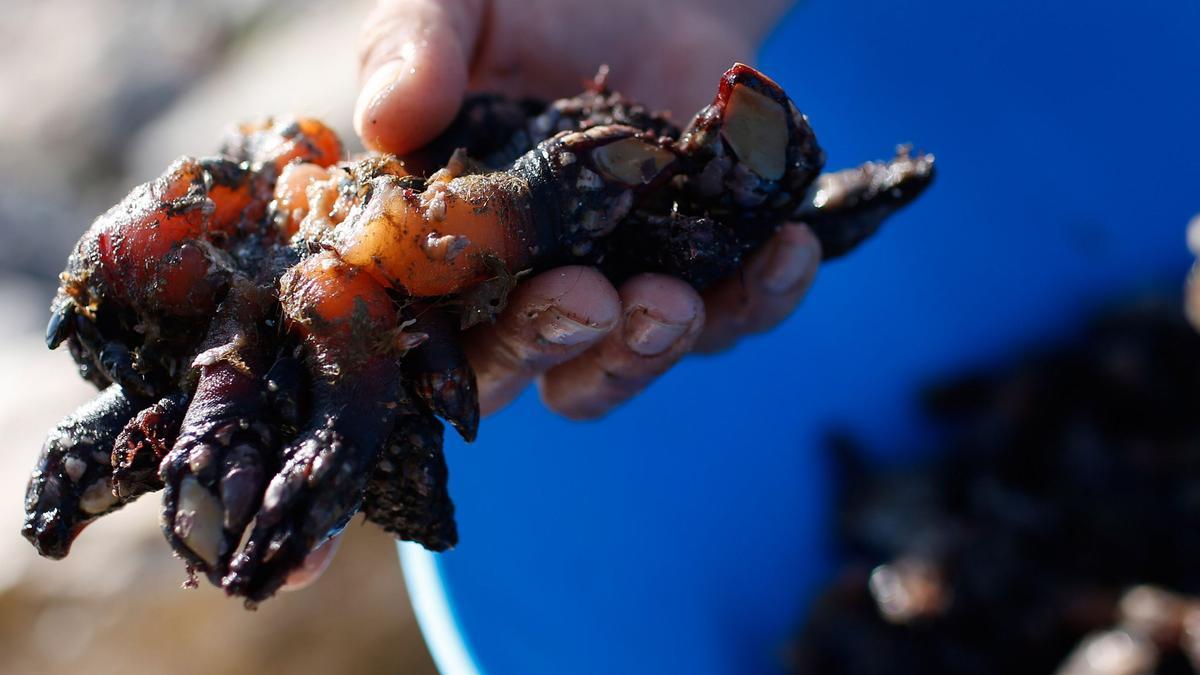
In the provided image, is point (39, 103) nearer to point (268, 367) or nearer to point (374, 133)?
point (374, 133)

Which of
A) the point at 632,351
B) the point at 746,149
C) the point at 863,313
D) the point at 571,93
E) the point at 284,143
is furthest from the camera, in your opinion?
the point at 863,313

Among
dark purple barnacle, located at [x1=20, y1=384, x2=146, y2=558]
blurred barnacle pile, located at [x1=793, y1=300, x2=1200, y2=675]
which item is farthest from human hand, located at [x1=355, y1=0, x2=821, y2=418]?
blurred barnacle pile, located at [x1=793, y1=300, x2=1200, y2=675]

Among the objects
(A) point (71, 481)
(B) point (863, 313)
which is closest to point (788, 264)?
(A) point (71, 481)

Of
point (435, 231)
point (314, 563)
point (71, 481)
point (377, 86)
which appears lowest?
point (314, 563)

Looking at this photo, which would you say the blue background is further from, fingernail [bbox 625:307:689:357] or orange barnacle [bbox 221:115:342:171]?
orange barnacle [bbox 221:115:342:171]

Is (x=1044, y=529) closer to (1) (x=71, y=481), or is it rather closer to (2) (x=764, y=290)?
(2) (x=764, y=290)

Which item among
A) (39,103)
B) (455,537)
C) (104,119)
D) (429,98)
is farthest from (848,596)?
(39,103)
